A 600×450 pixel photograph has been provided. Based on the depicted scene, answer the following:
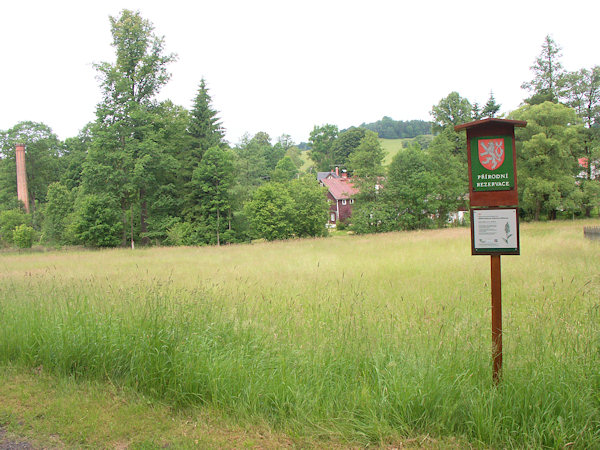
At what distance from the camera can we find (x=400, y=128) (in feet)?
490

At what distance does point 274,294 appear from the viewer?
785cm

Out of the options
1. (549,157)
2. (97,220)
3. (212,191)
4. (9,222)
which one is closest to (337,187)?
(212,191)

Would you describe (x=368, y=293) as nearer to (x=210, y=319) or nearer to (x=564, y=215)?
(x=210, y=319)

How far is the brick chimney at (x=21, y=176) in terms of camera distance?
50219mm

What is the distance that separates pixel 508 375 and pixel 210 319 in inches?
148

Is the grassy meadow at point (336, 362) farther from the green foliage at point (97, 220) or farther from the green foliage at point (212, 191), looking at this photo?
the green foliage at point (212, 191)

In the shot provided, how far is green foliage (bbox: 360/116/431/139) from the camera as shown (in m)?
144

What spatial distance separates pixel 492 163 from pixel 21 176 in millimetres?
60024

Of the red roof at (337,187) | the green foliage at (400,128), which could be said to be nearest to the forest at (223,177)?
the red roof at (337,187)

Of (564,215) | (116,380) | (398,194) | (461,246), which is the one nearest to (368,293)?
(116,380)

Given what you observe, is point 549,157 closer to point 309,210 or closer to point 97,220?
point 309,210

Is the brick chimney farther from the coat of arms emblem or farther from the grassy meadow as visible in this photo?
the coat of arms emblem

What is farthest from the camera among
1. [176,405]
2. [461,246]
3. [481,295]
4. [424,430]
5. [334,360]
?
[461,246]

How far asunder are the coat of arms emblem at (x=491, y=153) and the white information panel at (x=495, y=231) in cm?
45
